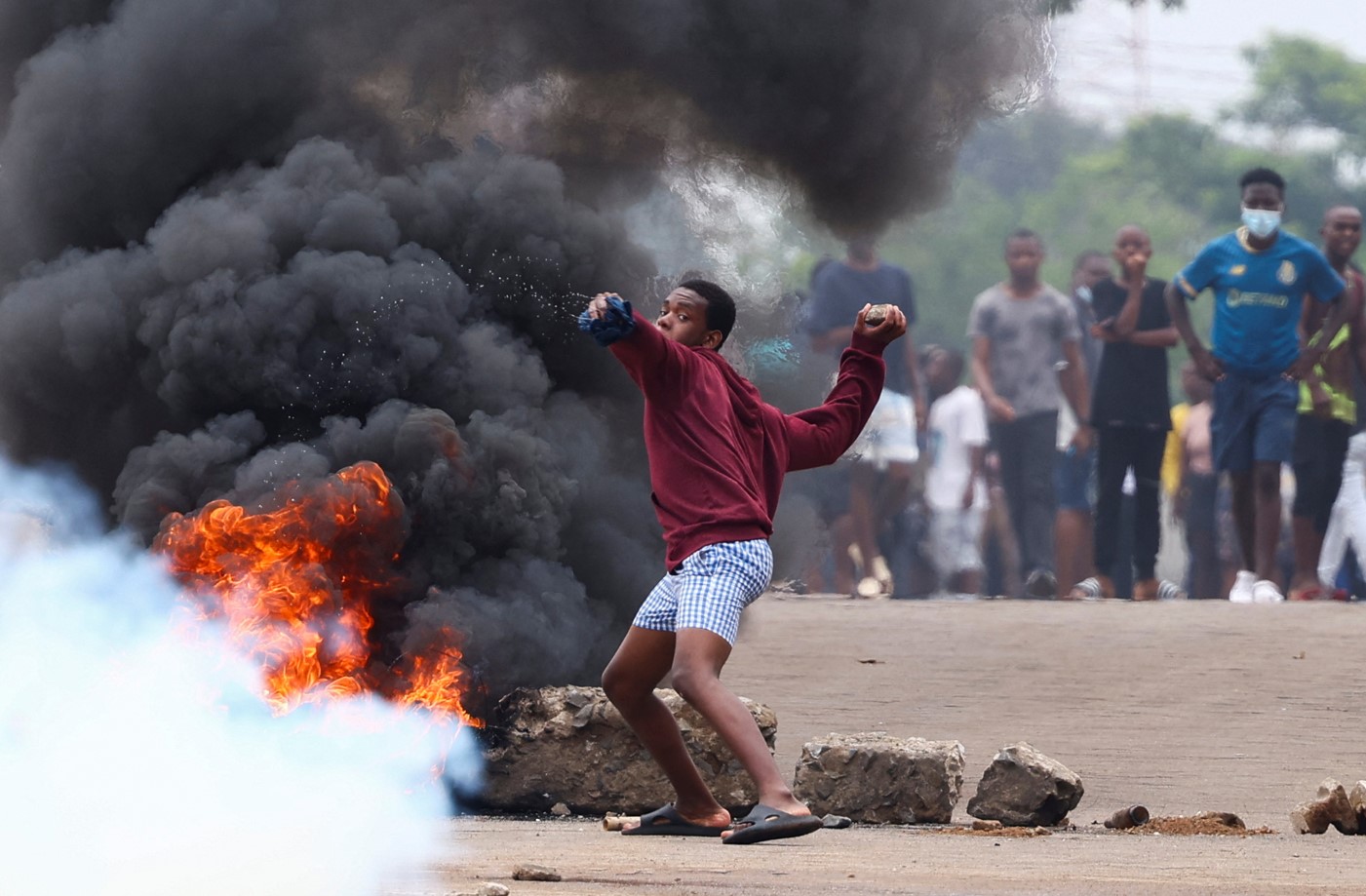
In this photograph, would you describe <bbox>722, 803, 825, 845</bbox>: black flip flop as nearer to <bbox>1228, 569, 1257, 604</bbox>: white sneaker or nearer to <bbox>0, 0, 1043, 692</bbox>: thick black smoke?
<bbox>0, 0, 1043, 692</bbox>: thick black smoke

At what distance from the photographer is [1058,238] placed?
157 feet

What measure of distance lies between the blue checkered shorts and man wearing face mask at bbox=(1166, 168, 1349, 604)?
7669 mm

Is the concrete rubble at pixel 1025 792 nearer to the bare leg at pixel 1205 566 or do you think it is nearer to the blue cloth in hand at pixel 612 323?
the blue cloth in hand at pixel 612 323

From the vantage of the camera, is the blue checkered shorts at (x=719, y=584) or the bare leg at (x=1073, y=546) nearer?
the blue checkered shorts at (x=719, y=584)

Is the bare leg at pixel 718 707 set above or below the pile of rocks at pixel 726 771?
below

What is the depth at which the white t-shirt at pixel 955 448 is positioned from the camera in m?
16.4

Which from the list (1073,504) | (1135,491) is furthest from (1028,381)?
(1135,491)

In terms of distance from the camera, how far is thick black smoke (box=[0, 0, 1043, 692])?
28.7 feet

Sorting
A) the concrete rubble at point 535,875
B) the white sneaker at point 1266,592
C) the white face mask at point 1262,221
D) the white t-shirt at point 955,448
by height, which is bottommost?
the concrete rubble at point 535,875

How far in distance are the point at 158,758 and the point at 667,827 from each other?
1.81 metres

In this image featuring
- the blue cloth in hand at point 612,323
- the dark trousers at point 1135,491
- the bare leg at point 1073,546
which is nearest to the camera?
the blue cloth in hand at point 612,323

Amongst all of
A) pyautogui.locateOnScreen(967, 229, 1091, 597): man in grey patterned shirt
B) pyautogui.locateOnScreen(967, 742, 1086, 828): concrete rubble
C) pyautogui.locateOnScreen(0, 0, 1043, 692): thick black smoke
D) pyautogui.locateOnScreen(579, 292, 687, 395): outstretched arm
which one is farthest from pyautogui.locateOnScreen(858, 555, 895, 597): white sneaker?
pyautogui.locateOnScreen(579, 292, 687, 395): outstretched arm

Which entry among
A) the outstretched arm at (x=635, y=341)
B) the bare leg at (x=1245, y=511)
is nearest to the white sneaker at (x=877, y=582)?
the bare leg at (x=1245, y=511)

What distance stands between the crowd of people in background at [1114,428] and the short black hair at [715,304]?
5765mm
